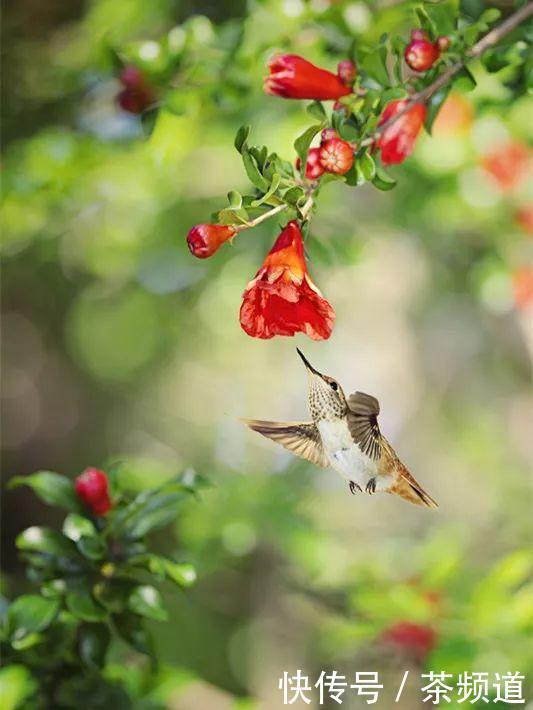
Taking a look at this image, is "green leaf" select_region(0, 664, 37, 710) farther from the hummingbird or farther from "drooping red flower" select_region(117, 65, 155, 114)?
"drooping red flower" select_region(117, 65, 155, 114)

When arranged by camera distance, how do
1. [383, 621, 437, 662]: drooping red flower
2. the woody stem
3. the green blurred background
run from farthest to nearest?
1. [383, 621, 437, 662]: drooping red flower
2. the green blurred background
3. the woody stem

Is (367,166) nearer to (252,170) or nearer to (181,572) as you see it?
(252,170)

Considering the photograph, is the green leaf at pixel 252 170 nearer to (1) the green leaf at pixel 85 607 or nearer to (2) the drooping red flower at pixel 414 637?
(1) the green leaf at pixel 85 607

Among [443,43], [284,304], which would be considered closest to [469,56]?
[443,43]

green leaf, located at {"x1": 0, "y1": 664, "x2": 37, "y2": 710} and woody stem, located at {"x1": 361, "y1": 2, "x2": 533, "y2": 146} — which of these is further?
green leaf, located at {"x1": 0, "y1": 664, "x2": 37, "y2": 710}

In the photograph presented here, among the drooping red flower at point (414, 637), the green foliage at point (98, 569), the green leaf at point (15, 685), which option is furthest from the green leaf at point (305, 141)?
the drooping red flower at point (414, 637)

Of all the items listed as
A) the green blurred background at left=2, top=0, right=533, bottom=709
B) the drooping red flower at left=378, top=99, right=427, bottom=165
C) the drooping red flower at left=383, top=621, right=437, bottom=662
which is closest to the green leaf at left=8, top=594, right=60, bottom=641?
the green blurred background at left=2, top=0, right=533, bottom=709

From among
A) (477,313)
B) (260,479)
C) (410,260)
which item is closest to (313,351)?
(260,479)
